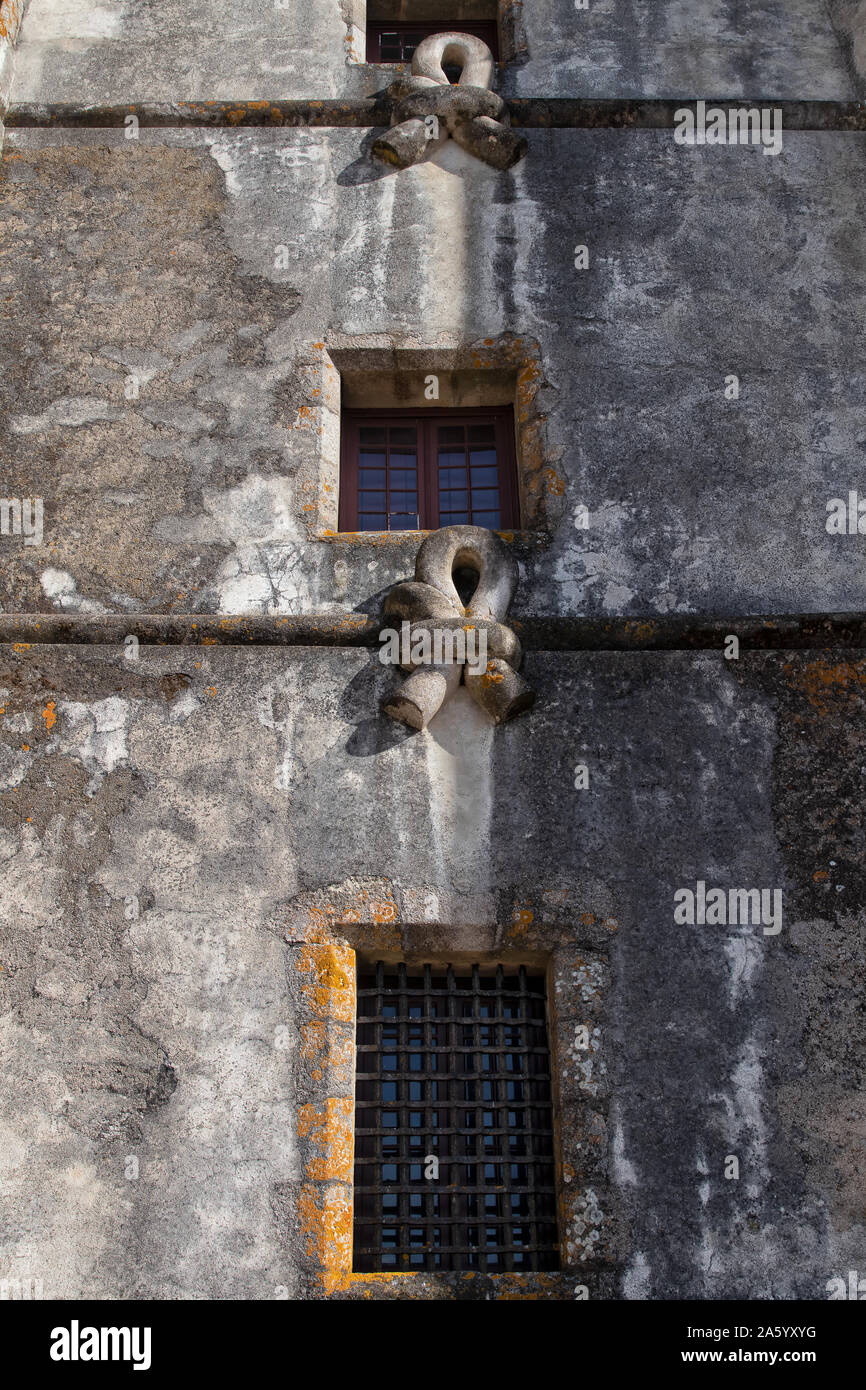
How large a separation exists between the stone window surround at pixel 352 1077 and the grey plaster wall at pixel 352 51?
Answer: 5.12 meters

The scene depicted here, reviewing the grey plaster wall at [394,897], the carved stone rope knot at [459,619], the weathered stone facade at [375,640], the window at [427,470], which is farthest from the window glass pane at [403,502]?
the grey plaster wall at [394,897]

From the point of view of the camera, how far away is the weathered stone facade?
589cm

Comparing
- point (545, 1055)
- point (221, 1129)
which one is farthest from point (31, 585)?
point (545, 1055)

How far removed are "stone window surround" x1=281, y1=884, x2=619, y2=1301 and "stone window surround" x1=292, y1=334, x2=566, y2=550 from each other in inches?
77.6

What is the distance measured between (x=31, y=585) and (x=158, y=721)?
1.03m

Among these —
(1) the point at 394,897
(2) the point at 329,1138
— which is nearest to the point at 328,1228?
(2) the point at 329,1138

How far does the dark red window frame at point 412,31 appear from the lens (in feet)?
30.6

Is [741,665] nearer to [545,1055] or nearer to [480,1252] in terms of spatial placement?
[545,1055]

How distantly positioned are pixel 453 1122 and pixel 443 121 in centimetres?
550

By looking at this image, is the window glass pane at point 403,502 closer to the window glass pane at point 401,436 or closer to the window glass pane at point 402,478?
the window glass pane at point 402,478

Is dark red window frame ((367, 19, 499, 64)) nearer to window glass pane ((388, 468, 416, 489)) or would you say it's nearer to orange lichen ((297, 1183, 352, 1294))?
window glass pane ((388, 468, 416, 489))

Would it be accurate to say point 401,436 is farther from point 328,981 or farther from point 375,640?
point 328,981

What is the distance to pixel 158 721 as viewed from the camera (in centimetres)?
680

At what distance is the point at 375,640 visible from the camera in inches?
275
